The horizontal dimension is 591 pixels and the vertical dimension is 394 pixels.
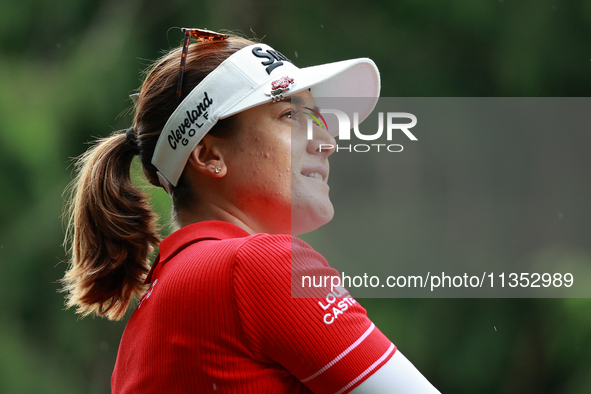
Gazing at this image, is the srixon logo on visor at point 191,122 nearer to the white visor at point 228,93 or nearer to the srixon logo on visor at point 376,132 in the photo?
the white visor at point 228,93

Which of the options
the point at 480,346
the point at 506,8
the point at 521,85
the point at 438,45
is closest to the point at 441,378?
the point at 480,346

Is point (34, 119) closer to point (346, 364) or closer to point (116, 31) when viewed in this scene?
point (116, 31)

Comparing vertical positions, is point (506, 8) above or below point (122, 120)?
above

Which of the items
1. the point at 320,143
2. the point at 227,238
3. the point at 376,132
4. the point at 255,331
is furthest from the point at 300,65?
the point at 255,331

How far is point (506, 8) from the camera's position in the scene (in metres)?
2.67

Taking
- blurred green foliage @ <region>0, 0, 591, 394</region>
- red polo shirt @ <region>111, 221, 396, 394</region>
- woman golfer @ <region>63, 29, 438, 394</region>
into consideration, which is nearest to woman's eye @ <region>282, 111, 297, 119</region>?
woman golfer @ <region>63, 29, 438, 394</region>

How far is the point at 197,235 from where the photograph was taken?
0.83 m

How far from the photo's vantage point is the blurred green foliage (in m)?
2.45

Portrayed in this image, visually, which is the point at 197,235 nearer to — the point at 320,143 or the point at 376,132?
the point at 320,143

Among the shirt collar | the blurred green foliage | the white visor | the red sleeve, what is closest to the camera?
the red sleeve

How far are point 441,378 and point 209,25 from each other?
209 cm

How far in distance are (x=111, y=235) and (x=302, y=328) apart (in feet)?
1.75

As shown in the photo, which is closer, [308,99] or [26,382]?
[308,99]

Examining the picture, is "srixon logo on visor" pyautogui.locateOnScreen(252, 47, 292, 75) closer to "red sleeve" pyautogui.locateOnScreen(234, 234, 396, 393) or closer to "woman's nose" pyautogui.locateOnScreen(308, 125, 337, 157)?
"woman's nose" pyautogui.locateOnScreen(308, 125, 337, 157)
